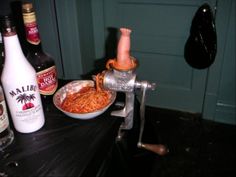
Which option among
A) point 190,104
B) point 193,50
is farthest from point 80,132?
point 190,104

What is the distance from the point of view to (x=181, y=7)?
5.27 ft

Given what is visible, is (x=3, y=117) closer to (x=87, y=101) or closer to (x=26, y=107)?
(x=26, y=107)

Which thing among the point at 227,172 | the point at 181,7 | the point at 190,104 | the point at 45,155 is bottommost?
the point at 227,172

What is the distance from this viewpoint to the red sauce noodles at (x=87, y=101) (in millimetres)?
768

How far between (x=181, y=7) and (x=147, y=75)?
1.70 ft

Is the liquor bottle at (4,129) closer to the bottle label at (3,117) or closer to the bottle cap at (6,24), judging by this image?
the bottle label at (3,117)

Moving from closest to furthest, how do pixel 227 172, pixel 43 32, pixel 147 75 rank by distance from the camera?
pixel 227 172, pixel 43 32, pixel 147 75

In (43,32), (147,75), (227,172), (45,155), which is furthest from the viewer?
(147,75)

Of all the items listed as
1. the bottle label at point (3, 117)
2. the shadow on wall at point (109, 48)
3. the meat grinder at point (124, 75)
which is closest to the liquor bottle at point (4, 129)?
the bottle label at point (3, 117)

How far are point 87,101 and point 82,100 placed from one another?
2 centimetres

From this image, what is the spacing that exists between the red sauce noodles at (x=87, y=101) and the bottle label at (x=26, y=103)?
11 centimetres

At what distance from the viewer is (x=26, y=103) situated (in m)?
0.66

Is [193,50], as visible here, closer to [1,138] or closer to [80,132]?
[80,132]

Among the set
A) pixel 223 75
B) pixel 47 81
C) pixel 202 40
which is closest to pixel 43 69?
pixel 47 81
